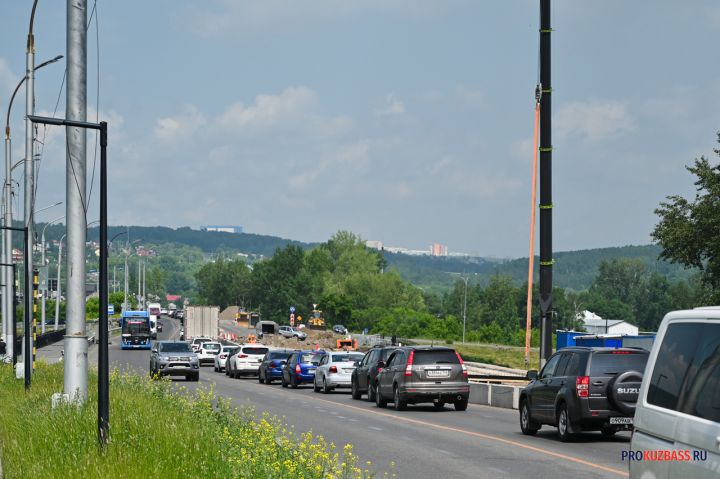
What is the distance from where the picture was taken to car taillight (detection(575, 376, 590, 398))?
20.8 meters

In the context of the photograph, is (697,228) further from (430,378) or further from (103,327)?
(103,327)

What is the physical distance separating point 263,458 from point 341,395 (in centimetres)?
3160

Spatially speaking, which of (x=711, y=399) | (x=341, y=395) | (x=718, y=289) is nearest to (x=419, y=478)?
(x=711, y=399)

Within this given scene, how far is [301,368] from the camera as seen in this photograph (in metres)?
48.8

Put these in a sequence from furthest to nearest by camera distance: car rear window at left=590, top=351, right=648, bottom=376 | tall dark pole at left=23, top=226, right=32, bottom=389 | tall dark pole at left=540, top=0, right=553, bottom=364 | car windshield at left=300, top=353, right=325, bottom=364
→ car windshield at left=300, top=353, right=325, bottom=364, tall dark pole at left=540, top=0, right=553, bottom=364, tall dark pole at left=23, top=226, right=32, bottom=389, car rear window at left=590, top=351, right=648, bottom=376

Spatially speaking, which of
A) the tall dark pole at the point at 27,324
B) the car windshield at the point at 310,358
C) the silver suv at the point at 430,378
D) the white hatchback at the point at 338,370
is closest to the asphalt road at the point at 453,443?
the silver suv at the point at 430,378

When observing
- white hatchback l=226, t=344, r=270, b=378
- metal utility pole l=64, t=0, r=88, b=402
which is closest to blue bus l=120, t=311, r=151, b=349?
white hatchback l=226, t=344, r=270, b=378

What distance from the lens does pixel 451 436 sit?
2305cm

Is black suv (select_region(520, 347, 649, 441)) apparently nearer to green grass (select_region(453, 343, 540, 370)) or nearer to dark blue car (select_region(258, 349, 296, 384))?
dark blue car (select_region(258, 349, 296, 384))

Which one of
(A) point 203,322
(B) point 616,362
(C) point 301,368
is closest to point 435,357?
(B) point 616,362

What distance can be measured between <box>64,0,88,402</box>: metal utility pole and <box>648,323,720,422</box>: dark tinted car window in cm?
1171

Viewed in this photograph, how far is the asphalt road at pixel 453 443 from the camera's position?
1670cm

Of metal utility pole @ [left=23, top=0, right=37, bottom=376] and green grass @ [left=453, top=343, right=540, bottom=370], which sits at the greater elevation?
metal utility pole @ [left=23, top=0, right=37, bottom=376]

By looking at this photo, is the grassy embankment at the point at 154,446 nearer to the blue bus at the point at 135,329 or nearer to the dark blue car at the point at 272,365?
the dark blue car at the point at 272,365
